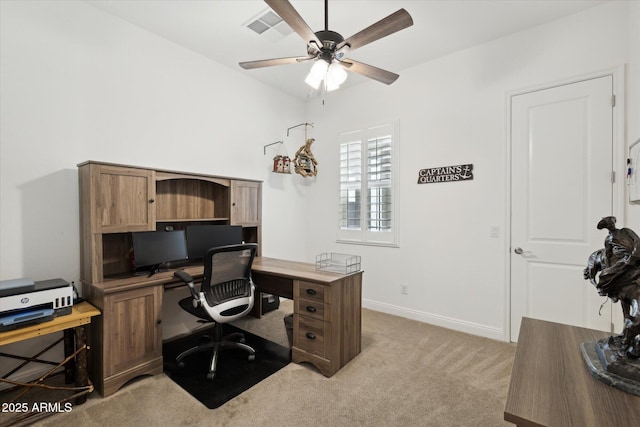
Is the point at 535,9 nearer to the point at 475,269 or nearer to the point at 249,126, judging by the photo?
the point at 475,269

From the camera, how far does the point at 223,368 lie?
2.51 meters

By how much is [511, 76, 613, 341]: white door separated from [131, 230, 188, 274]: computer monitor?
3356mm

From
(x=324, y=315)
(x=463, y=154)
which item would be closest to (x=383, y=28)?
(x=463, y=154)

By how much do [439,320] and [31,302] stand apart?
367 cm

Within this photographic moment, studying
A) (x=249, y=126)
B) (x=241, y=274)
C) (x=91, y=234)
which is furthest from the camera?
(x=249, y=126)

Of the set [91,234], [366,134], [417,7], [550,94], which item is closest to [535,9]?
[550,94]

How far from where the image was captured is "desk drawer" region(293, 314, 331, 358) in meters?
2.40

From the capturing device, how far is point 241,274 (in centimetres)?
265

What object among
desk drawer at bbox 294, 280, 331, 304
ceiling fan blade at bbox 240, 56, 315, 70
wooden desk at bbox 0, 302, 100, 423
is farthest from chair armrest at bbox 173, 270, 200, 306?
ceiling fan blade at bbox 240, 56, 315, 70

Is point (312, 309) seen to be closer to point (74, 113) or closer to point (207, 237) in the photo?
point (207, 237)

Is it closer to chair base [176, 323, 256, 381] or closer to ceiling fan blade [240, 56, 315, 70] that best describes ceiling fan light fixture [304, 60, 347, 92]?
ceiling fan blade [240, 56, 315, 70]

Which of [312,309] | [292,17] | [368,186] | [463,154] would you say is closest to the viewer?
[292,17]

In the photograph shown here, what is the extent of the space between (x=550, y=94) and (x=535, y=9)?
2.48 ft

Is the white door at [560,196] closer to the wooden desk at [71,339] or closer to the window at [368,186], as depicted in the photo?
the window at [368,186]
